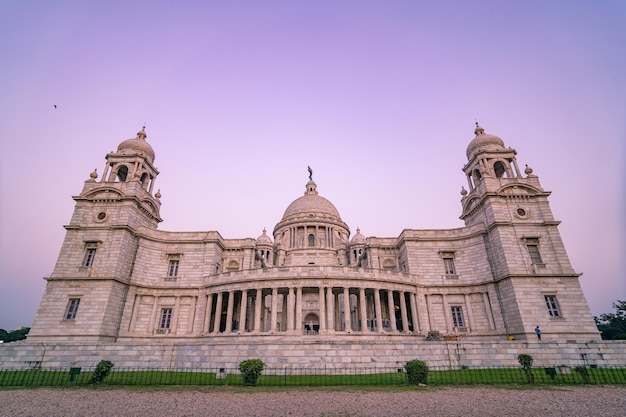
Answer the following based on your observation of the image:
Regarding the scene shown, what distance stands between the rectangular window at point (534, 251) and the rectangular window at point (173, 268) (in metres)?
36.0

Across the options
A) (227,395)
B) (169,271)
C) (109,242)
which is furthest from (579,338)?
(109,242)

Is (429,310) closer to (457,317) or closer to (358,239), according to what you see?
(457,317)

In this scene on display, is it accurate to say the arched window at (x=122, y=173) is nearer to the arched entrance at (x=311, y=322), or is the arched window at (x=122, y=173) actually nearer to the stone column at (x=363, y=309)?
the arched entrance at (x=311, y=322)

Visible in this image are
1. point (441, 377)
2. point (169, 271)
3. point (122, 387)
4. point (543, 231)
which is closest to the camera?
point (122, 387)

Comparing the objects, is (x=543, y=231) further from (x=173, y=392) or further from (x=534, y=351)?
(x=173, y=392)

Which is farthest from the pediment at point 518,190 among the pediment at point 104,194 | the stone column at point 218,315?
the pediment at point 104,194

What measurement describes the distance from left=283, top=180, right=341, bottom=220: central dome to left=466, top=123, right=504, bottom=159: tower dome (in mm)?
24284

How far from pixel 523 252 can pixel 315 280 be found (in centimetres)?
1990

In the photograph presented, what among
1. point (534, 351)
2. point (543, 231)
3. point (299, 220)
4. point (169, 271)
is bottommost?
point (534, 351)

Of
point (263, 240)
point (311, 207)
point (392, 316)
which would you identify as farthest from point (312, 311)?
point (311, 207)

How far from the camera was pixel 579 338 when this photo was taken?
83.8 feet

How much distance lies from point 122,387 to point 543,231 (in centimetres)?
3551

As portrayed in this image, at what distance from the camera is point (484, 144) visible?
120 ft

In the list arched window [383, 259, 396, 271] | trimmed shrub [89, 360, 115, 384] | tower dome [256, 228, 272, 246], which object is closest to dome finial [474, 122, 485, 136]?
arched window [383, 259, 396, 271]
